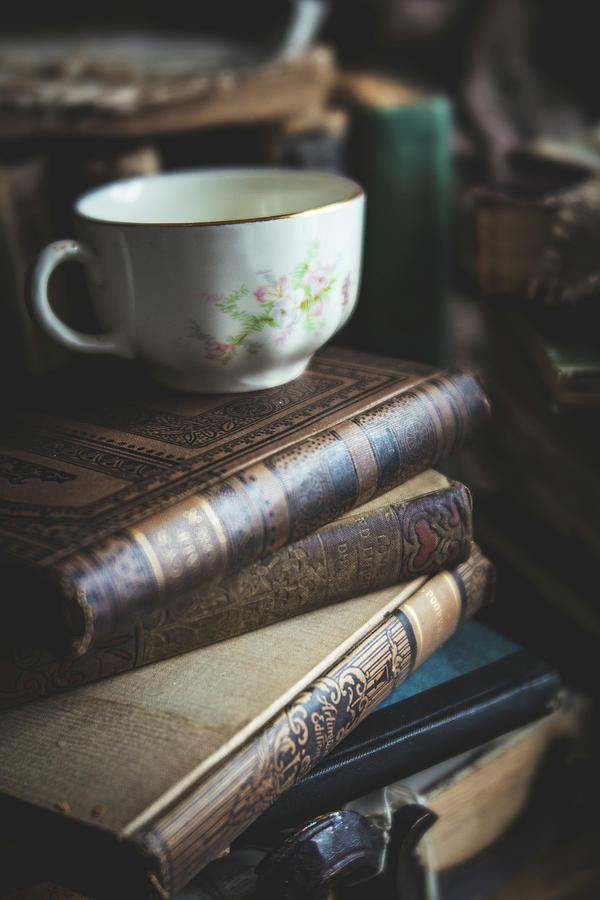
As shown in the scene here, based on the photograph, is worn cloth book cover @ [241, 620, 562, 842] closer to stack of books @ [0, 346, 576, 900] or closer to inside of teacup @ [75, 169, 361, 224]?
stack of books @ [0, 346, 576, 900]

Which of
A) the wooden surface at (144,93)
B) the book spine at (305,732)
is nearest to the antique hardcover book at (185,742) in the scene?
the book spine at (305,732)

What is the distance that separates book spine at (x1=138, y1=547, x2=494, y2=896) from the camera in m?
0.36

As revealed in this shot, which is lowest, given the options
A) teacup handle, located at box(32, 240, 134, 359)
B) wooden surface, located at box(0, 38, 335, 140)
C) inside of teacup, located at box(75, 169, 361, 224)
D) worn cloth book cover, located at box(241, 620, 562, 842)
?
worn cloth book cover, located at box(241, 620, 562, 842)

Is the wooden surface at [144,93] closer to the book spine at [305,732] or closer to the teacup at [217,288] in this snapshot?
the teacup at [217,288]

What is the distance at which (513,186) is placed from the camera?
715 millimetres

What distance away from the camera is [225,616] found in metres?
0.47

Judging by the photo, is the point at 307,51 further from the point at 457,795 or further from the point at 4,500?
the point at 457,795

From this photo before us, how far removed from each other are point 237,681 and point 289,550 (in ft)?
0.27

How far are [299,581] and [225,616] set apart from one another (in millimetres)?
49

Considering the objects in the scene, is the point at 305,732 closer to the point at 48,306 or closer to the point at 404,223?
the point at 48,306

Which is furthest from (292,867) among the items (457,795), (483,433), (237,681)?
(483,433)

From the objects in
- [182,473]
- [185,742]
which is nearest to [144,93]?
[182,473]

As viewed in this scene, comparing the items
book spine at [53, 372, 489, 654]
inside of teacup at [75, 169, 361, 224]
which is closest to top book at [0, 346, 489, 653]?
book spine at [53, 372, 489, 654]

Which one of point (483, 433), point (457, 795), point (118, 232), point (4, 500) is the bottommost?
point (457, 795)
